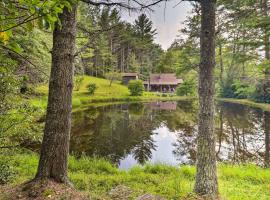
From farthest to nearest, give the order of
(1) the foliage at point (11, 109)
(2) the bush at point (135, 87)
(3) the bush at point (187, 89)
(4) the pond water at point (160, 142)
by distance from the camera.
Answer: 1. (3) the bush at point (187, 89)
2. (2) the bush at point (135, 87)
3. (4) the pond water at point (160, 142)
4. (1) the foliage at point (11, 109)

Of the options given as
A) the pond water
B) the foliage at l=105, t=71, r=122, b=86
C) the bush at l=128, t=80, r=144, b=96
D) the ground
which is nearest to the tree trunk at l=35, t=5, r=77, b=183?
the ground

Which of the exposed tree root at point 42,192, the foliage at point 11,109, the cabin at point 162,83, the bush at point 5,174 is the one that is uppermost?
the cabin at point 162,83

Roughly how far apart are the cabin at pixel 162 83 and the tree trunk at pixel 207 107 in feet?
152

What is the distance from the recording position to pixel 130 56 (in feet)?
172

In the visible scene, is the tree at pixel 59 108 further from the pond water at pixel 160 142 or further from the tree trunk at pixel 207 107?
the pond water at pixel 160 142

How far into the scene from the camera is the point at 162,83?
1978 inches

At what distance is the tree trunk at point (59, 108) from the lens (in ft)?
10.5

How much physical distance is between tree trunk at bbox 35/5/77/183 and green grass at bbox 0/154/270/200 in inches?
27.7

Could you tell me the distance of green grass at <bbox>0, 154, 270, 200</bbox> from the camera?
4.21 m

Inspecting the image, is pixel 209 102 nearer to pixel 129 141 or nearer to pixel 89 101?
pixel 129 141

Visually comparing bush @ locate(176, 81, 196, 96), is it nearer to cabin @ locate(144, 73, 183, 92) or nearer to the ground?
cabin @ locate(144, 73, 183, 92)

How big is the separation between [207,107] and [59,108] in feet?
7.56

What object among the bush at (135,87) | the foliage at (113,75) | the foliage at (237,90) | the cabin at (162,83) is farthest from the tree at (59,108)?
the cabin at (162,83)

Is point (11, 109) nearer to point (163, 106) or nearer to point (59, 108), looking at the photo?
point (59, 108)
